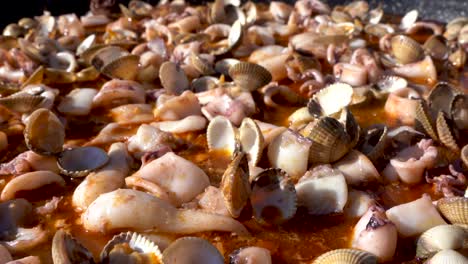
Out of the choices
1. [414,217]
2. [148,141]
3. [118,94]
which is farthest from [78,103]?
[414,217]

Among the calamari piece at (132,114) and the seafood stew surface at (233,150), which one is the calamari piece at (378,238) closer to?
the seafood stew surface at (233,150)

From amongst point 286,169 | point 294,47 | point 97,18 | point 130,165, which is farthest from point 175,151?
point 97,18

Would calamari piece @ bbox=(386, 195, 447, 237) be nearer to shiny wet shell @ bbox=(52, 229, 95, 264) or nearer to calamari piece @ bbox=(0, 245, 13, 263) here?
shiny wet shell @ bbox=(52, 229, 95, 264)

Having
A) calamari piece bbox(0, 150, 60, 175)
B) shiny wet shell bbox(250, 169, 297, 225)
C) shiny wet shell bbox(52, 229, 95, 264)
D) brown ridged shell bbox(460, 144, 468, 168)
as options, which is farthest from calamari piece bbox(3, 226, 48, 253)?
brown ridged shell bbox(460, 144, 468, 168)

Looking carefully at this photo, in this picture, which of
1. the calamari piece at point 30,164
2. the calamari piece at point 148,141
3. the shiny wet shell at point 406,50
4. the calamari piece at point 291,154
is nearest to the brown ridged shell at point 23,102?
the calamari piece at point 30,164

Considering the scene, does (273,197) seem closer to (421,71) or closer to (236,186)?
(236,186)

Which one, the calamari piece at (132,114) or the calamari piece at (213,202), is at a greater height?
the calamari piece at (213,202)

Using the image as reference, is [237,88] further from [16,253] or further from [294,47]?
[16,253]
